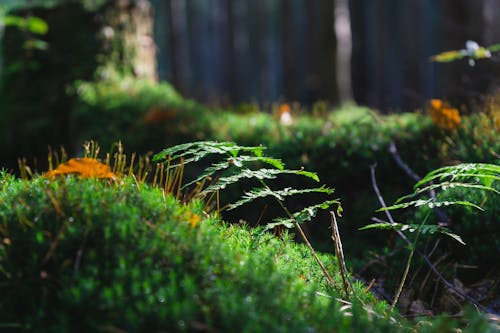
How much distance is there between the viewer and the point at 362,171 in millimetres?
4875

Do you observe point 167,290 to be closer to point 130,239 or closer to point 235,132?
point 130,239

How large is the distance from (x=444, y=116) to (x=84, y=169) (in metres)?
3.44

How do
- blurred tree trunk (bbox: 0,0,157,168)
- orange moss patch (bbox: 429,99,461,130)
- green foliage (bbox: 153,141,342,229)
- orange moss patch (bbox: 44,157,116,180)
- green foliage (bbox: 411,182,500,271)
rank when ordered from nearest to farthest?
green foliage (bbox: 153,141,342,229) < orange moss patch (bbox: 44,157,116,180) < green foliage (bbox: 411,182,500,271) < orange moss patch (bbox: 429,99,461,130) < blurred tree trunk (bbox: 0,0,157,168)

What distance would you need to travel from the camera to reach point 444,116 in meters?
4.70

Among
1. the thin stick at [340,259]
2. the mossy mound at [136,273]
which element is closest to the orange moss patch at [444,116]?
the thin stick at [340,259]

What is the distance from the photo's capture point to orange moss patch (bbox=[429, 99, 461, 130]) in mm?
4637

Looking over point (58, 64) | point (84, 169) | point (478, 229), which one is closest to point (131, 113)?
point (58, 64)

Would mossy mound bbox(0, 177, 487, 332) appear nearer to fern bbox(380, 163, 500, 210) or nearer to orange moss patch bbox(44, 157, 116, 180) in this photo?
orange moss patch bbox(44, 157, 116, 180)

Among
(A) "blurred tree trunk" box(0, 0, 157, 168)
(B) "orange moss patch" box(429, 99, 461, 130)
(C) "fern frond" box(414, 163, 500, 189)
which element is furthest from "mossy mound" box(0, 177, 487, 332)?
(A) "blurred tree trunk" box(0, 0, 157, 168)

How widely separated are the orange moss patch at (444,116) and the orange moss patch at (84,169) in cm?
334

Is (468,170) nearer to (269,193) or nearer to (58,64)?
(269,193)

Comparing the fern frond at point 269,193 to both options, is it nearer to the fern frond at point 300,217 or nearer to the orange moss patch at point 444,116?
the fern frond at point 300,217

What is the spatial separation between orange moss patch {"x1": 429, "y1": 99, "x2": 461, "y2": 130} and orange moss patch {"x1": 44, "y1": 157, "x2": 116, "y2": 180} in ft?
10.9

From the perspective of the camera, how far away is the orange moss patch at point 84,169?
238 cm
